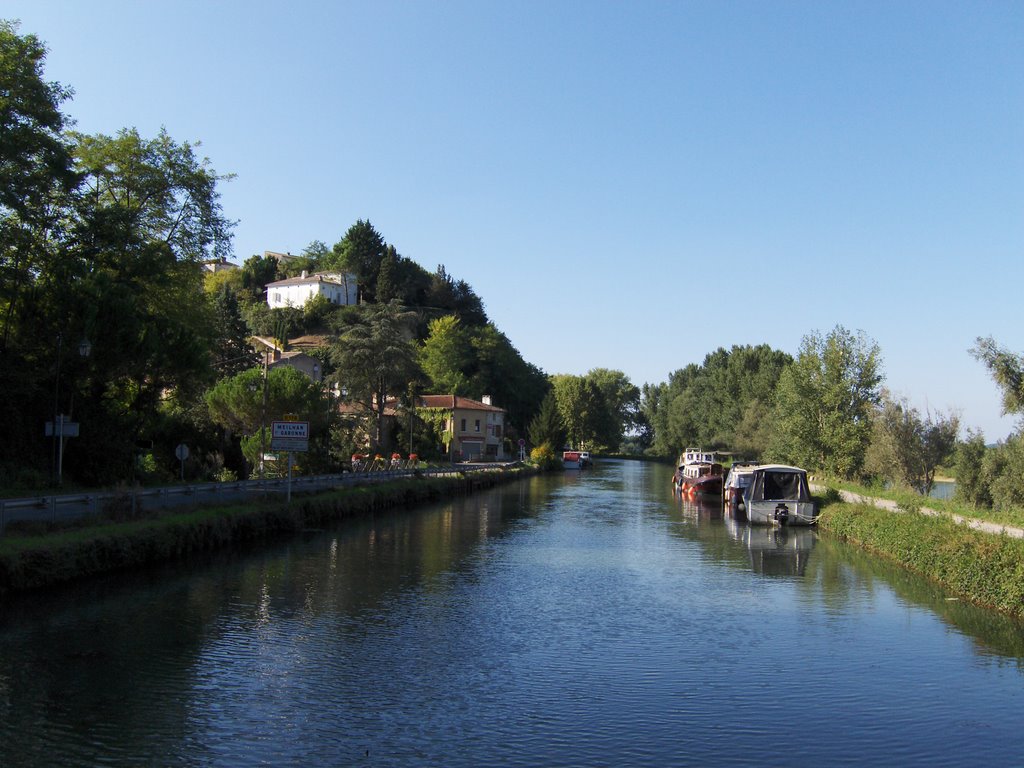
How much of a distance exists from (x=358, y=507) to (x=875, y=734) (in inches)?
1212

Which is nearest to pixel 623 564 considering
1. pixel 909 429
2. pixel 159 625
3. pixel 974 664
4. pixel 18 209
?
pixel 974 664

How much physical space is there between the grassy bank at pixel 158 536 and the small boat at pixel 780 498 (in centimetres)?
1955

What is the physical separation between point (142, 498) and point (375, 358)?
36458 mm

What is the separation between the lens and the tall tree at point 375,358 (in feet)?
205

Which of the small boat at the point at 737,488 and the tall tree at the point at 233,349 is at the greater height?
the tall tree at the point at 233,349

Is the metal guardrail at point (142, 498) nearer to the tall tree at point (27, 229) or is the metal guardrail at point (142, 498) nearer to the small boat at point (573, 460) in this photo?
the tall tree at point (27, 229)

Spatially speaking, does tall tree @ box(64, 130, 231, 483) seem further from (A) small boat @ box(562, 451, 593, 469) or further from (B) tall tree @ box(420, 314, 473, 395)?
(A) small boat @ box(562, 451, 593, 469)

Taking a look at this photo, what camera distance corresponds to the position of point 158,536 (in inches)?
947

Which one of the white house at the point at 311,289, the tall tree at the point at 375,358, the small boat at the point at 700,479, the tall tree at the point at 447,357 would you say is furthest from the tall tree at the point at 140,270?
the white house at the point at 311,289

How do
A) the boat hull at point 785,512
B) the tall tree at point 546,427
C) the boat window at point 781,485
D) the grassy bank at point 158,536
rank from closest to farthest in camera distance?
the grassy bank at point 158,536 < the boat hull at point 785,512 < the boat window at point 781,485 < the tall tree at point 546,427

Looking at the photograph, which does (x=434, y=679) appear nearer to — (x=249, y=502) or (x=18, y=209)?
(x=249, y=502)

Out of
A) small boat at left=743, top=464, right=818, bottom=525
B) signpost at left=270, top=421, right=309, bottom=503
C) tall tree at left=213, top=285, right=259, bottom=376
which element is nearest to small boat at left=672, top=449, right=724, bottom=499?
small boat at left=743, top=464, right=818, bottom=525

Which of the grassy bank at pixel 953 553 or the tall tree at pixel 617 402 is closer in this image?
the grassy bank at pixel 953 553

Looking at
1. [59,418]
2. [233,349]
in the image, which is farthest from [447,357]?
[59,418]
